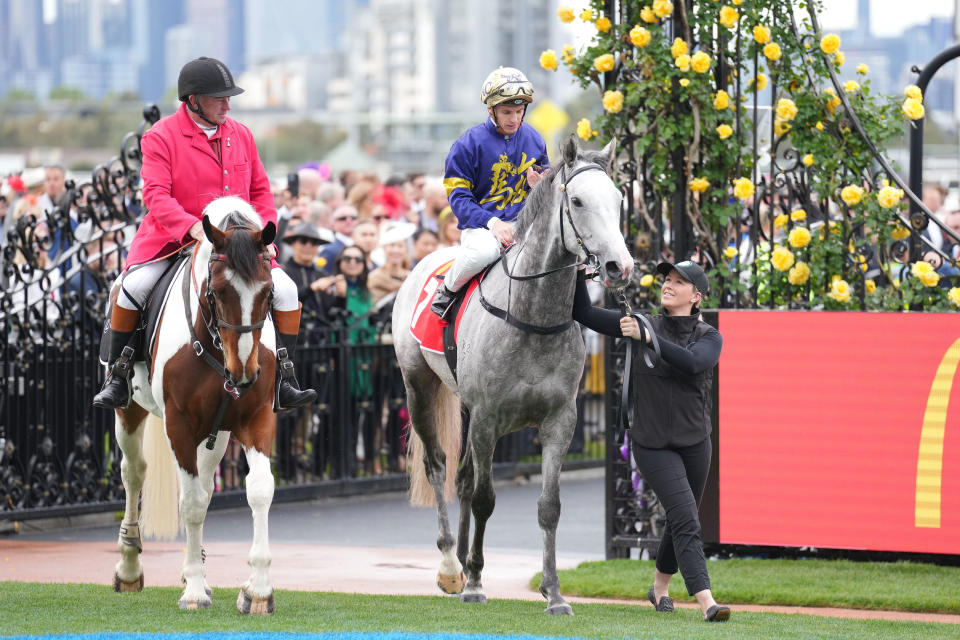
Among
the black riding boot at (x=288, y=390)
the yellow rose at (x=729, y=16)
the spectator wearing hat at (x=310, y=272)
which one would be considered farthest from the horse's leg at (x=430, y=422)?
the spectator wearing hat at (x=310, y=272)

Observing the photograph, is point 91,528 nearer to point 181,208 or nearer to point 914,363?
point 181,208

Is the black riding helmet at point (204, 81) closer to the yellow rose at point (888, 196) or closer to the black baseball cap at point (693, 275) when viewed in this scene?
the black baseball cap at point (693, 275)

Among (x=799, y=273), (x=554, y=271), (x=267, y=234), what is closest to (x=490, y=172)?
(x=554, y=271)

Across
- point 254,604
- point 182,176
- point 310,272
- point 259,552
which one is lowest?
point 254,604

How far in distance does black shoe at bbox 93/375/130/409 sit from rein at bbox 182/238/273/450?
0.62 metres

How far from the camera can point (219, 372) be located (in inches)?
300

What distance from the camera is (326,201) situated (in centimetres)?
1753

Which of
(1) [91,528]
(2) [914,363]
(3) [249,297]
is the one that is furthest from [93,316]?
(2) [914,363]

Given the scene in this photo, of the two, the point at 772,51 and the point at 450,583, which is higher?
the point at 772,51

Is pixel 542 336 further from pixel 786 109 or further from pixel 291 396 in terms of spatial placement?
pixel 786 109

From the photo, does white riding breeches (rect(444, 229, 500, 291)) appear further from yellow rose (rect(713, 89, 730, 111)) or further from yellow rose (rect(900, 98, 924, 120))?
yellow rose (rect(900, 98, 924, 120))

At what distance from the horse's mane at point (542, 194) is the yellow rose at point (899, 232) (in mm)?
2663

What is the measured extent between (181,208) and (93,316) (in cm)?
381

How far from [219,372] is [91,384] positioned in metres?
4.27
